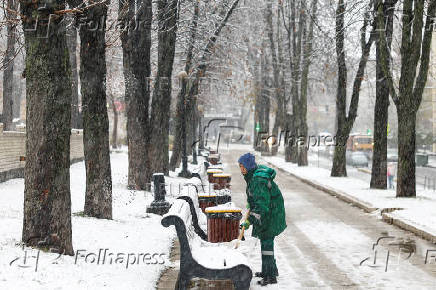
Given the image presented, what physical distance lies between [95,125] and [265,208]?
17.3ft

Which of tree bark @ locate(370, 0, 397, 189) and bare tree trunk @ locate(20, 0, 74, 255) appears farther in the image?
tree bark @ locate(370, 0, 397, 189)

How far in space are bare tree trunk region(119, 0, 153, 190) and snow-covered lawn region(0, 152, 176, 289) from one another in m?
4.75

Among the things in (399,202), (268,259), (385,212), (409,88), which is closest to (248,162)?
(268,259)

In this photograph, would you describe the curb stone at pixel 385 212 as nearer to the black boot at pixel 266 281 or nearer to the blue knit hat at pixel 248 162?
the black boot at pixel 266 281

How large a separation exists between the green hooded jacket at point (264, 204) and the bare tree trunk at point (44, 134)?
2397mm

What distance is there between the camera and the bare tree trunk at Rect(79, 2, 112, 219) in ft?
38.2

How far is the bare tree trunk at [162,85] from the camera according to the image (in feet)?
67.7

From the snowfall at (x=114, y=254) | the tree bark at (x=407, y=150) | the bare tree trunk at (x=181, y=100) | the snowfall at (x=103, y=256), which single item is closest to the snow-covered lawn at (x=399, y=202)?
the snowfall at (x=114, y=254)

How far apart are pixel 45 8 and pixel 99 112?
4387 millimetres

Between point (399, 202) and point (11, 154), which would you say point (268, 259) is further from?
point (11, 154)

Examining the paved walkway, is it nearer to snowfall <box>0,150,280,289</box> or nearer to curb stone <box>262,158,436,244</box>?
curb stone <box>262,158,436,244</box>

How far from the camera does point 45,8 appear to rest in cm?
742

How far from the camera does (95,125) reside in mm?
11695

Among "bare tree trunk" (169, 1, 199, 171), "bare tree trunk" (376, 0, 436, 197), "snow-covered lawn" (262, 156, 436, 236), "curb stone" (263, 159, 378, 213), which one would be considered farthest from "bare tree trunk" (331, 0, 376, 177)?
"bare tree trunk" (376, 0, 436, 197)
